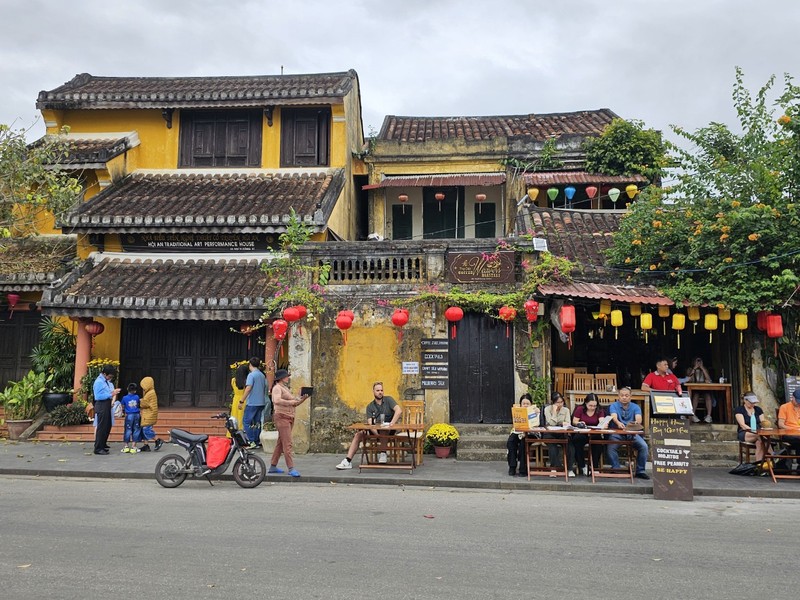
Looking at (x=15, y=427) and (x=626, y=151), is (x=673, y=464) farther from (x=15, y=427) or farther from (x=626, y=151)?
(x=15, y=427)

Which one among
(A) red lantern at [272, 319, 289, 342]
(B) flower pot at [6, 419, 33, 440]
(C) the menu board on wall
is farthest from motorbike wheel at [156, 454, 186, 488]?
(B) flower pot at [6, 419, 33, 440]

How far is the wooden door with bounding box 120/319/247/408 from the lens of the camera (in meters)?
15.6

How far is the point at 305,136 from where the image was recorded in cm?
1758

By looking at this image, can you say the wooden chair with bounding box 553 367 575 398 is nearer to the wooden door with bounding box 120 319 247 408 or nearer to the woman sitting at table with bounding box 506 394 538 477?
the woman sitting at table with bounding box 506 394 538 477

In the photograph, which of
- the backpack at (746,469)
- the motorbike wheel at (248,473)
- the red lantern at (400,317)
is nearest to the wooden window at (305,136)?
the red lantern at (400,317)

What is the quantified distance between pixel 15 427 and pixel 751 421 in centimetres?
1520

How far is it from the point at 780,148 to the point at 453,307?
694 centimetres

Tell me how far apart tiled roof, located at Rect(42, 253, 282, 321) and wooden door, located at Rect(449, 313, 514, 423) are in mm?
4398

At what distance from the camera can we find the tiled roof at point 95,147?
631 inches

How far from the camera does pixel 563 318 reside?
444 inches

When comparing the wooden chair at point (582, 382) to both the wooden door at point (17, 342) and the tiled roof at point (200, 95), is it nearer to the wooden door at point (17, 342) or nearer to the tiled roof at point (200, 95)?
the tiled roof at point (200, 95)

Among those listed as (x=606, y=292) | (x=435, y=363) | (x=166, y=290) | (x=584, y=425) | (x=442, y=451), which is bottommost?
(x=442, y=451)

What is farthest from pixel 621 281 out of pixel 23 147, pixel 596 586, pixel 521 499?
pixel 23 147

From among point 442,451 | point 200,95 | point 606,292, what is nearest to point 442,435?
point 442,451
